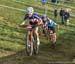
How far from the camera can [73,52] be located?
1414cm

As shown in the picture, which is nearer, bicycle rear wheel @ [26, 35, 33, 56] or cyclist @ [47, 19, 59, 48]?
bicycle rear wheel @ [26, 35, 33, 56]

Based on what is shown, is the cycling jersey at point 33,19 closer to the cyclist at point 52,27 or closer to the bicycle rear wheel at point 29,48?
the bicycle rear wheel at point 29,48

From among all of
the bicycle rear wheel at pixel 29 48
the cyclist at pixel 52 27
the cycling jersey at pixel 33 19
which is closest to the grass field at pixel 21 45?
the bicycle rear wheel at pixel 29 48

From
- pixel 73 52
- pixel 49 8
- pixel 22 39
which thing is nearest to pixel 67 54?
pixel 73 52

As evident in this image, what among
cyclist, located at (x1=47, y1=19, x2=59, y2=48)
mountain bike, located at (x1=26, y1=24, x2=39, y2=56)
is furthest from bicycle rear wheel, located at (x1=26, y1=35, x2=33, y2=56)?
cyclist, located at (x1=47, y1=19, x2=59, y2=48)

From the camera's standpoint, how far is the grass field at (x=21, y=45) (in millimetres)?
12734

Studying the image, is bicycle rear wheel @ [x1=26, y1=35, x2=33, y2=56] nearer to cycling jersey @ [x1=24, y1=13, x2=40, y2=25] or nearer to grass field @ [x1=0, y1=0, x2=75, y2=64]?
grass field @ [x1=0, y1=0, x2=75, y2=64]

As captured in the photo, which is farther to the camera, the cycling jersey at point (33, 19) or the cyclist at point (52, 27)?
the cyclist at point (52, 27)

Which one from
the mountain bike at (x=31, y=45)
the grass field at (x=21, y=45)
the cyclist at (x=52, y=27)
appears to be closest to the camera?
the grass field at (x=21, y=45)

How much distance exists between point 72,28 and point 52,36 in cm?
593

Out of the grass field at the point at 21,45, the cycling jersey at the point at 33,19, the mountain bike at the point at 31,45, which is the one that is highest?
the cycling jersey at the point at 33,19

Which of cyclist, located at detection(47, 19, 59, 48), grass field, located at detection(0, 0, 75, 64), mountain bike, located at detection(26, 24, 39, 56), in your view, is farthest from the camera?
cyclist, located at detection(47, 19, 59, 48)

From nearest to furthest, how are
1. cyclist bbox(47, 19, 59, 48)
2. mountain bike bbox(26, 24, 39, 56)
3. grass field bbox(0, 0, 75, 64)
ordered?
grass field bbox(0, 0, 75, 64) → mountain bike bbox(26, 24, 39, 56) → cyclist bbox(47, 19, 59, 48)

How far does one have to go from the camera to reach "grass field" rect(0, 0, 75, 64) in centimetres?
1273
